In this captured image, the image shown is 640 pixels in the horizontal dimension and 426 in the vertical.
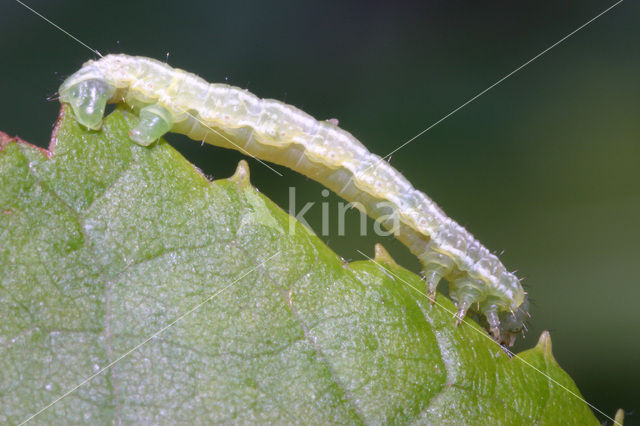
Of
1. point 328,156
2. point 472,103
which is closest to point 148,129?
point 328,156

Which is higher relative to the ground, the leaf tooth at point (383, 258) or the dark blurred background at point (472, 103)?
the dark blurred background at point (472, 103)

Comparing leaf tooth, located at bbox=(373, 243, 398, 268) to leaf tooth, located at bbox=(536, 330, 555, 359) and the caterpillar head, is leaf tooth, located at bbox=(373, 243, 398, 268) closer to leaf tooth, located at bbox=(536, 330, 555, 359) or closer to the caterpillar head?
leaf tooth, located at bbox=(536, 330, 555, 359)

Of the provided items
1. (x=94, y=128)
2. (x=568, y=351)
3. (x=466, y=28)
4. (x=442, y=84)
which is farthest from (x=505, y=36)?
(x=94, y=128)

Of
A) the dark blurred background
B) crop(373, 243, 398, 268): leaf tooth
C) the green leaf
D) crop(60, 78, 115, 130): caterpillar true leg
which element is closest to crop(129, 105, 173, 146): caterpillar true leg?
the green leaf

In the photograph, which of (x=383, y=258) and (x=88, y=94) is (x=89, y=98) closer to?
(x=88, y=94)

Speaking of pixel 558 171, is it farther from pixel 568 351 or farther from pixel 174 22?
pixel 174 22

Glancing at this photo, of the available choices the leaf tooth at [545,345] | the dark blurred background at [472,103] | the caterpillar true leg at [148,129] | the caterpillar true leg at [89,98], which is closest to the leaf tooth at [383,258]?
the leaf tooth at [545,345]

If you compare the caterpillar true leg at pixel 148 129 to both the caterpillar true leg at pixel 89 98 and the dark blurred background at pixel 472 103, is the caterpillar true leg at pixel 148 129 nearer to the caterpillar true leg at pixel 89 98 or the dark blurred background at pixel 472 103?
the caterpillar true leg at pixel 89 98
